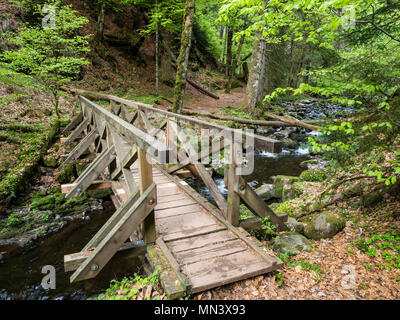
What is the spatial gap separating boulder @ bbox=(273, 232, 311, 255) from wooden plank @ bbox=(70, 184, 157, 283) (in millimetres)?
2042

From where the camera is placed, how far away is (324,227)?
13.0ft

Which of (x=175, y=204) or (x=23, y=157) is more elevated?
(x=23, y=157)

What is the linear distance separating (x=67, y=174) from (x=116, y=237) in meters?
5.74

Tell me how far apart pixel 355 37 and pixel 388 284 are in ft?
17.7

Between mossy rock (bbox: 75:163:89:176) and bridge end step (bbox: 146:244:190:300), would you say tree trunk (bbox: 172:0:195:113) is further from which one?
bridge end step (bbox: 146:244:190:300)

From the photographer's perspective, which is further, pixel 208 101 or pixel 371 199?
pixel 208 101

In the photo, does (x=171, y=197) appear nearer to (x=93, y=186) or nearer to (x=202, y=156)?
(x=202, y=156)

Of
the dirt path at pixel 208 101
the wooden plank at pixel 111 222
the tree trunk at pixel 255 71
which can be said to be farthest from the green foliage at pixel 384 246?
the dirt path at pixel 208 101

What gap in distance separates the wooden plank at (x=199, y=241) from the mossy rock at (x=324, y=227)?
1.58 meters

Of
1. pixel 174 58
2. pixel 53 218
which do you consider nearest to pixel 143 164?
pixel 53 218

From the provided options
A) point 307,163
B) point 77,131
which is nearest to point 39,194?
point 77,131

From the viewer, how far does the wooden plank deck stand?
262cm

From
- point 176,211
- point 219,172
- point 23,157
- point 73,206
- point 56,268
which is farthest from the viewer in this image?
point 219,172

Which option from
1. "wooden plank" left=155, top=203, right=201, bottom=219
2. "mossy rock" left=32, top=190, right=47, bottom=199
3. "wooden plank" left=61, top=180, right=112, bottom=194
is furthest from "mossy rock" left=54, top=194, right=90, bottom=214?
"wooden plank" left=155, top=203, right=201, bottom=219
